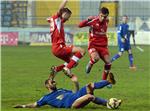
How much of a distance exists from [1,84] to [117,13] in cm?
5013

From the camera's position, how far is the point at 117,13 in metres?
66.9

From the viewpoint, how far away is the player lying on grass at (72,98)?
11.9 meters

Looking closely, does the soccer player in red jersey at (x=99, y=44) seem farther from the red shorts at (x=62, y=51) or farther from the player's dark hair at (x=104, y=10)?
the red shorts at (x=62, y=51)

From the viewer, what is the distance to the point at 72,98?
39.5 feet

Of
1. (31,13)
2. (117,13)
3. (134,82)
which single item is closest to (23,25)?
(31,13)

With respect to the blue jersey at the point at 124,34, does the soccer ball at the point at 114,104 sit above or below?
below

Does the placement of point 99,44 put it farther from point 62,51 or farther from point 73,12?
point 73,12

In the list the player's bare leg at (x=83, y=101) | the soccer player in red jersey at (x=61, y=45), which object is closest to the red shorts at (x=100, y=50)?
the soccer player in red jersey at (x=61, y=45)

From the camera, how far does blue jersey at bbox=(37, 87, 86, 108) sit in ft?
39.5

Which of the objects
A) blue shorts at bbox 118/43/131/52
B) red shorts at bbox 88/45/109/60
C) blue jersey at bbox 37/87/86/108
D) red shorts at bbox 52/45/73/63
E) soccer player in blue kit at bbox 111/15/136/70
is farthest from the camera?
blue shorts at bbox 118/43/131/52

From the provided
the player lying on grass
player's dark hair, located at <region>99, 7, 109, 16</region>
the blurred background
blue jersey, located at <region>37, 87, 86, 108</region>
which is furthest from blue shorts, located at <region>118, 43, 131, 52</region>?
the blurred background

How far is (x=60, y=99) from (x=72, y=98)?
27cm

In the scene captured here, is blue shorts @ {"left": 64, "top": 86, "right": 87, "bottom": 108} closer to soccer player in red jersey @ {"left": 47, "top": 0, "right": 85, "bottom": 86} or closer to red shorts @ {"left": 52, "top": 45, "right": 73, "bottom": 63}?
soccer player in red jersey @ {"left": 47, "top": 0, "right": 85, "bottom": 86}

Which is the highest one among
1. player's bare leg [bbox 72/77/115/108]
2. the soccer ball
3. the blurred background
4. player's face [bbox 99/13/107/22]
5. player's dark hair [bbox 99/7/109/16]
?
the blurred background
